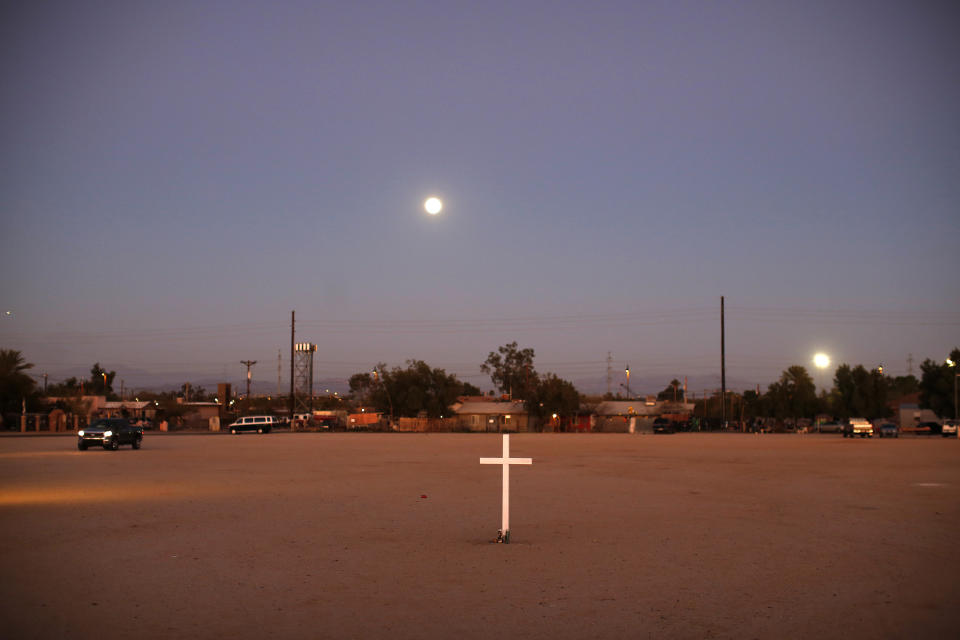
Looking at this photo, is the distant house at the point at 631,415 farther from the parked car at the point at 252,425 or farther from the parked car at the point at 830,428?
the parked car at the point at 252,425

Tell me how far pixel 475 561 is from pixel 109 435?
118 ft

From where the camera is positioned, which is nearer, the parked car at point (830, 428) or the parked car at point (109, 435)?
the parked car at point (109, 435)

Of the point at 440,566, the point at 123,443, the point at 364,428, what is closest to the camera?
the point at 440,566

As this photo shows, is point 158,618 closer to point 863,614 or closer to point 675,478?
point 863,614

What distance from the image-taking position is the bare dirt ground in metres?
7.54

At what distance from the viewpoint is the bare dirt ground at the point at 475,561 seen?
24.7 feet

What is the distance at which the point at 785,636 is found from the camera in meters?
7.10

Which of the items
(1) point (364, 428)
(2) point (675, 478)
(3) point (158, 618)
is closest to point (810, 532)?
(3) point (158, 618)

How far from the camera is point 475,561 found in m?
10.5

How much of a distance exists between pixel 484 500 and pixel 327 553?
724 cm

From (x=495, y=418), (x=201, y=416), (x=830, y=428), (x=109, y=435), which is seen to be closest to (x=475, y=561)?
(x=109, y=435)

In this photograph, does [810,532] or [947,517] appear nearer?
[810,532]

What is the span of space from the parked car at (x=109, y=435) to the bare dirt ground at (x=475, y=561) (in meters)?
21.4

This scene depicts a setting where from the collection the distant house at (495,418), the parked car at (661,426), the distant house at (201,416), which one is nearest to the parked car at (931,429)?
the parked car at (661,426)
